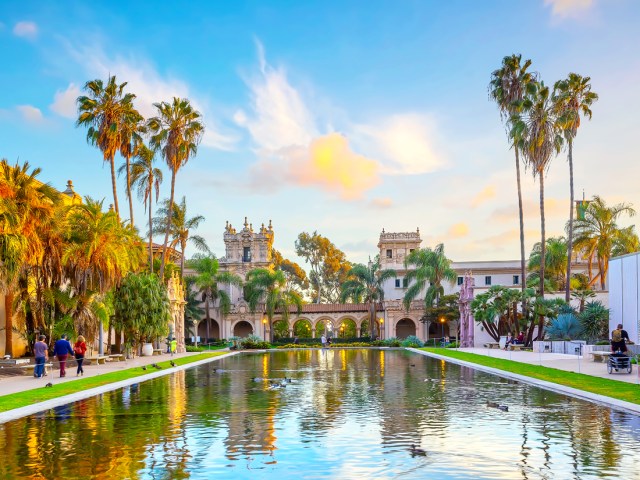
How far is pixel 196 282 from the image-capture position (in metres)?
80.8

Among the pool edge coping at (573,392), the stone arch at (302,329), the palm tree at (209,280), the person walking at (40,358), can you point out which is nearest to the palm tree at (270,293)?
the palm tree at (209,280)

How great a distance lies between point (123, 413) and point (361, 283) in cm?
6510

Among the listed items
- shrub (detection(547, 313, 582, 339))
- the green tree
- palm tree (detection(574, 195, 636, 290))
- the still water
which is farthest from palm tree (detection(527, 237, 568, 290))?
the still water

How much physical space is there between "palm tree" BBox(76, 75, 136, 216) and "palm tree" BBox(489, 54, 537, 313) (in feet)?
85.3

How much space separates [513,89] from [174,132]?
24222 millimetres

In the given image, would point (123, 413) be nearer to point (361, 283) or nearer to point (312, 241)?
point (361, 283)

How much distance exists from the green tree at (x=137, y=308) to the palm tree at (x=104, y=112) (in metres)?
4.53

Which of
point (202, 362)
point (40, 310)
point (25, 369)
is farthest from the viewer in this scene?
point (202, 362)

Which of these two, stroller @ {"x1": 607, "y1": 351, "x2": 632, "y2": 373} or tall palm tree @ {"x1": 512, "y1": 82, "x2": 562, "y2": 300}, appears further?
tall palm tree @ {"x1": 512, "y1": 82, "x2": 562, "y2": 300}

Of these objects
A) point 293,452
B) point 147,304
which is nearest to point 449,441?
point 293,452

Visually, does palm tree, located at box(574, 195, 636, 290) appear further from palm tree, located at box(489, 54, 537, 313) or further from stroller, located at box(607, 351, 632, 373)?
stroller, located at box(607, 351, 632, 373)

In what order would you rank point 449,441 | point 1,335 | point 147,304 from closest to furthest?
point 449,441 → point 1,335 → point 147,304

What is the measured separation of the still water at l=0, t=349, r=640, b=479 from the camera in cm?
999

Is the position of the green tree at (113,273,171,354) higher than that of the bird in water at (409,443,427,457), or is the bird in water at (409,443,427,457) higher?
the green tree at (113,273,171,354)
